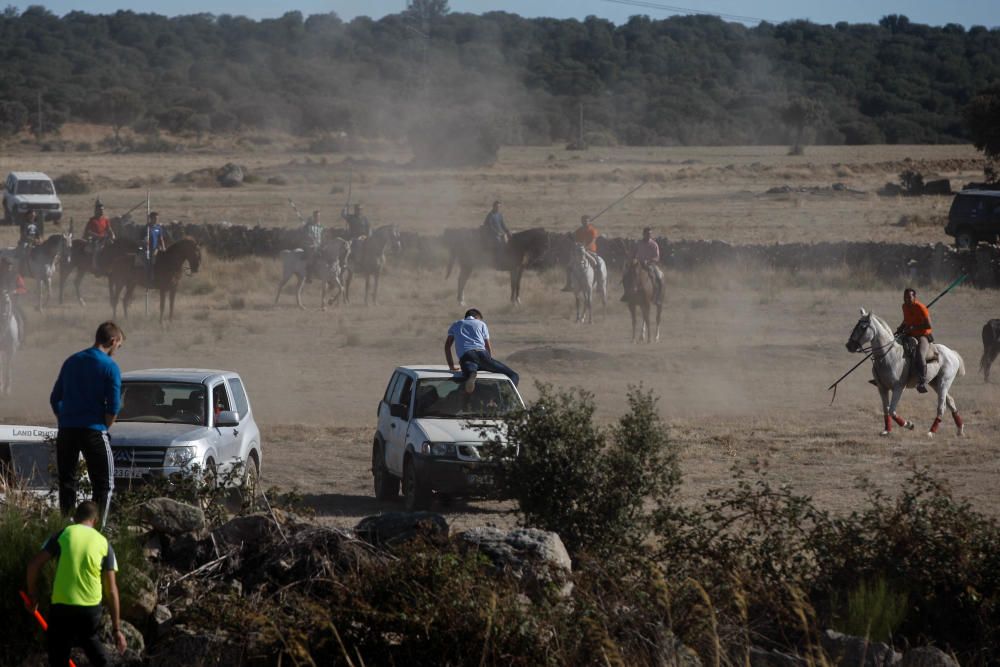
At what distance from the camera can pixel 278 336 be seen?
1193 inches

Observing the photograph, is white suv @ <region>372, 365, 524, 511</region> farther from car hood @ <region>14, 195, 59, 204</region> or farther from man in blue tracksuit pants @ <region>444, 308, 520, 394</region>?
car hood @ <region>14, 195, 59, 204</region>

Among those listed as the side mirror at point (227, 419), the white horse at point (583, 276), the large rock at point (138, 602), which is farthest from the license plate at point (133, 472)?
the white horse at point (583, 276)

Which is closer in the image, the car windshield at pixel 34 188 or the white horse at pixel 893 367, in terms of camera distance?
the white horse at pixel 893 367

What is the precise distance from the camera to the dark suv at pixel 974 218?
148 feet

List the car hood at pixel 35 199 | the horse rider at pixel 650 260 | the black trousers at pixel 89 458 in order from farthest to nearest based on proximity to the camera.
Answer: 1. the car hood at pixel 35 199
2. the horse rider at pixel 650 260
3. the black trousers at pixel 89 458

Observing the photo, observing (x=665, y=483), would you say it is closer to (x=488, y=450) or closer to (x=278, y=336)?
(x=488, y=450)

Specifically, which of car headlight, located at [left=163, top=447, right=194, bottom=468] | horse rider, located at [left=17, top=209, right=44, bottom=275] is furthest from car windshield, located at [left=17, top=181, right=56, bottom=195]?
car headlight, located at [left=163, top=447, right=194, bottom=468]

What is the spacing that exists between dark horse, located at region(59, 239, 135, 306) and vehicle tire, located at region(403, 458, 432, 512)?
2076 cm

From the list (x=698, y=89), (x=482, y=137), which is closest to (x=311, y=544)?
(x=698, y=89)

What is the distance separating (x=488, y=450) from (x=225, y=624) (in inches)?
140

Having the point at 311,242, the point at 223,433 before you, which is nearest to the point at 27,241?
the point at 311,242

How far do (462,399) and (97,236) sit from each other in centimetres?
2286

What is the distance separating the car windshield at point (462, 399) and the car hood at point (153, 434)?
2.45 metres

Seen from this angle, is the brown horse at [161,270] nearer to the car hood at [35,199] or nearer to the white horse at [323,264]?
the white horse at [323,264]
